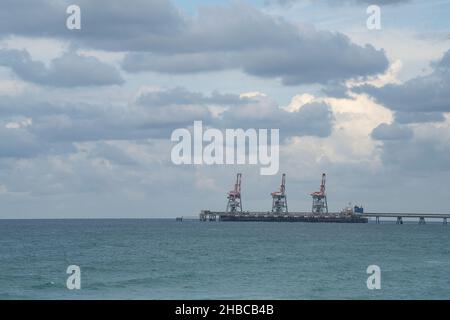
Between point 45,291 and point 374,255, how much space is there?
188 feet

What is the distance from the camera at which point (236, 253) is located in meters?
108

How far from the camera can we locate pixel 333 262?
91562 mm

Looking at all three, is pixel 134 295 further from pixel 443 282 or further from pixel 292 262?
pixel 292 262

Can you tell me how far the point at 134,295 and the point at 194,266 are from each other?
27131 millimetres

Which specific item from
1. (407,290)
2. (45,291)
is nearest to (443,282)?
(407,290)

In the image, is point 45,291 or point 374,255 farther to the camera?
point 374,255
